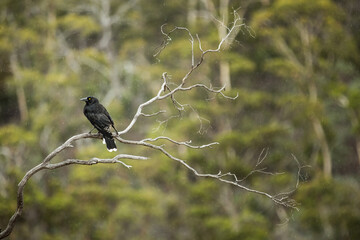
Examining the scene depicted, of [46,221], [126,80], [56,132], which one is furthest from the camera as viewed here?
[126,80]

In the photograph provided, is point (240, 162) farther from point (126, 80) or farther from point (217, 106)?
point (126, 80)

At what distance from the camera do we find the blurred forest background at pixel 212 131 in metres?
17.1

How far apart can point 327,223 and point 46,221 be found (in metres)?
7.33

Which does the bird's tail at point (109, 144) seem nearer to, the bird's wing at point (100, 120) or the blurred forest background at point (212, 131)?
the bird's wing at point (100, 120)

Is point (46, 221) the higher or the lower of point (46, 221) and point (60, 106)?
the lower

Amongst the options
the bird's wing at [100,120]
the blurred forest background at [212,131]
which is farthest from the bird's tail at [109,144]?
the blurred forest background at [212,131]

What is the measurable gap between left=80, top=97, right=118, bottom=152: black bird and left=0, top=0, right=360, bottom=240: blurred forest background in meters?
7.77

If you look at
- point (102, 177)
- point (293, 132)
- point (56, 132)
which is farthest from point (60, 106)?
point (293, 132)

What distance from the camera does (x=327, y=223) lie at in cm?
1712

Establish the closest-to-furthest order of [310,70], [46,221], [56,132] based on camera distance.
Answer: [46,221], [310,70], [56,132]

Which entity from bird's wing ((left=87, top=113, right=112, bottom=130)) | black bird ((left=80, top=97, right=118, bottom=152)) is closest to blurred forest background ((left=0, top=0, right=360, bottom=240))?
black bird ((left=80, top=97, right=118, bottom=152))

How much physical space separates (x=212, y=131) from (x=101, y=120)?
11.5 meters

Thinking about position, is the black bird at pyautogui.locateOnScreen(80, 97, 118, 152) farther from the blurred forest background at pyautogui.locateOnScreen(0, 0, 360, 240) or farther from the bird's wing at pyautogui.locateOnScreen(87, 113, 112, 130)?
the blurred forest background at pyautogui.locateOnScreen(0, 0, 360, 240)

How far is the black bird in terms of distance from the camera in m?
7.33
